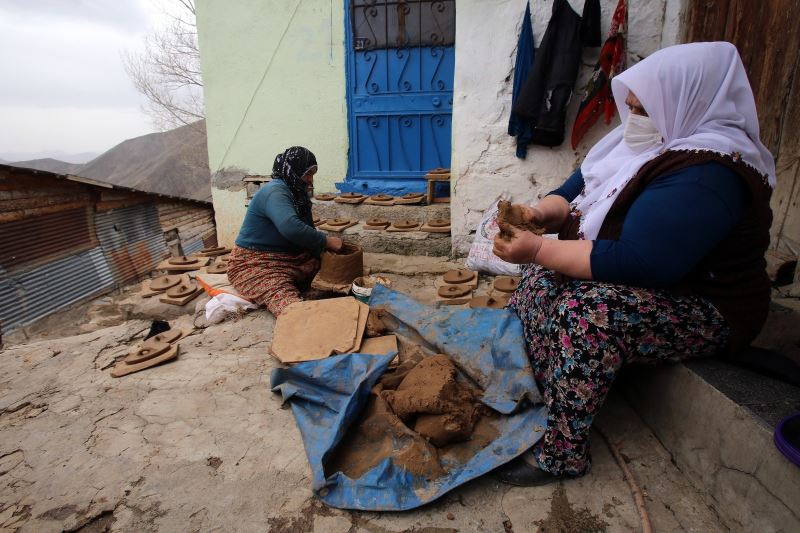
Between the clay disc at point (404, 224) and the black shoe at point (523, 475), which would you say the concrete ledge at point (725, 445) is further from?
the clay disc at point (404, 224)

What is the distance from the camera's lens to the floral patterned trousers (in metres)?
1.43

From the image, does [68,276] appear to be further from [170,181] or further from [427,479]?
[170,181]

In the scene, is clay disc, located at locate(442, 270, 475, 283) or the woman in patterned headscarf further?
clay disc, located at locate(442, 270, 475, 283)

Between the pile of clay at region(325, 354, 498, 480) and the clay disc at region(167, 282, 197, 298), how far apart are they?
2.43 metres

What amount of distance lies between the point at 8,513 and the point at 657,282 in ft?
7.85

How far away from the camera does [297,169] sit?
11.2 ft

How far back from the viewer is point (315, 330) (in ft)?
8.21

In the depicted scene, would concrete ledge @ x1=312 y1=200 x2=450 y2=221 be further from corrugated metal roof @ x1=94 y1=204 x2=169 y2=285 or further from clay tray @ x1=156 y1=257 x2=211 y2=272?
corrugated metal roof @ x1=94 y1=204 x2=169 y2=285

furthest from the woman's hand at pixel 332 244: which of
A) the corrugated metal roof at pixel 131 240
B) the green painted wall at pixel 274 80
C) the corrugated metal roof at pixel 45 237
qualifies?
the corrugated metal roof at pixel 131 240

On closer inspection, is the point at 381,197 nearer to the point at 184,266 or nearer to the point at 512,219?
the point at 184,266

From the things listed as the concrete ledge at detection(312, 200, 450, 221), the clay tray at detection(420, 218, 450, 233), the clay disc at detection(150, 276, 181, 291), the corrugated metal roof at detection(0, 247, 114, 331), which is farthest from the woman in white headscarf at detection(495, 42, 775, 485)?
the corrugated metal roof at detection(0, 247, 114, 331)

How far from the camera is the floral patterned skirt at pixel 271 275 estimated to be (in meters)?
3.17

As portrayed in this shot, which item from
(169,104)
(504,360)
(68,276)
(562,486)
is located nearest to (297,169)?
(504,360)

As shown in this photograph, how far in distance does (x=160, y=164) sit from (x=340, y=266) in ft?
67.6
